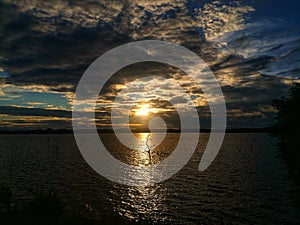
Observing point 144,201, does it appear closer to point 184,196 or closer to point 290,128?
point 184,196

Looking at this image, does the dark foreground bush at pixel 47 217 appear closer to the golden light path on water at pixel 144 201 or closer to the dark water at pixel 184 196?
the dark water at pixel 184 196

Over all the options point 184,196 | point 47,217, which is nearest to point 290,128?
point 184,196

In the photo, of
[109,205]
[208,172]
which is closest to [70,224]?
[109,205]

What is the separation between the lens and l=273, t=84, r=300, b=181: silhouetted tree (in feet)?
101

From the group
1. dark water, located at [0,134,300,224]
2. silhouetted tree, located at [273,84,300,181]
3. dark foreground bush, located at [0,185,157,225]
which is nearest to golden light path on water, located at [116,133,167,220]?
dark water, located at [0,134,300,224]

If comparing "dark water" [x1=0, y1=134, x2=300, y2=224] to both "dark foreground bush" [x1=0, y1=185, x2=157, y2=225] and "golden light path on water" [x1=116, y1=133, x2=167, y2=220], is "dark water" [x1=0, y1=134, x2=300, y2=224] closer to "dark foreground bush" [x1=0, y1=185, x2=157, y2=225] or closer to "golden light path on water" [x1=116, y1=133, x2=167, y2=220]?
"golden light path on water" [x1=116, y1=133, x2=167, y2=220]

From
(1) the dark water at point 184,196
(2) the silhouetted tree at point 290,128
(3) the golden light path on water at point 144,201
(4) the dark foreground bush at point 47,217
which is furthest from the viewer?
(3) the golden light path on water at point 144,201

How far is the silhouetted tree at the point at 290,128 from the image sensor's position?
101 feet

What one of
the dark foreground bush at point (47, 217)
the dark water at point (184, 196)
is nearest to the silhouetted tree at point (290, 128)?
the dark water at point (184, 196)

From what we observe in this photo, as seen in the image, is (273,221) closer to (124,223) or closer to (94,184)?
(124,223)

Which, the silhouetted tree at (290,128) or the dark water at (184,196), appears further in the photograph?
the dark water at (184,196)

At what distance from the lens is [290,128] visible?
102 ft

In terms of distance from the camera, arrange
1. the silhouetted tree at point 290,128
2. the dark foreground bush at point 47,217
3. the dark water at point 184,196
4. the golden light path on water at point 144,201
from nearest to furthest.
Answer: the dark foreground bush at point 47,217 → the silhouetted tree at point 290,128 → the dark water at point 184,196 → the golden light path on water at point 144,201

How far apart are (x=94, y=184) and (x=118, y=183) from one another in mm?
5775
